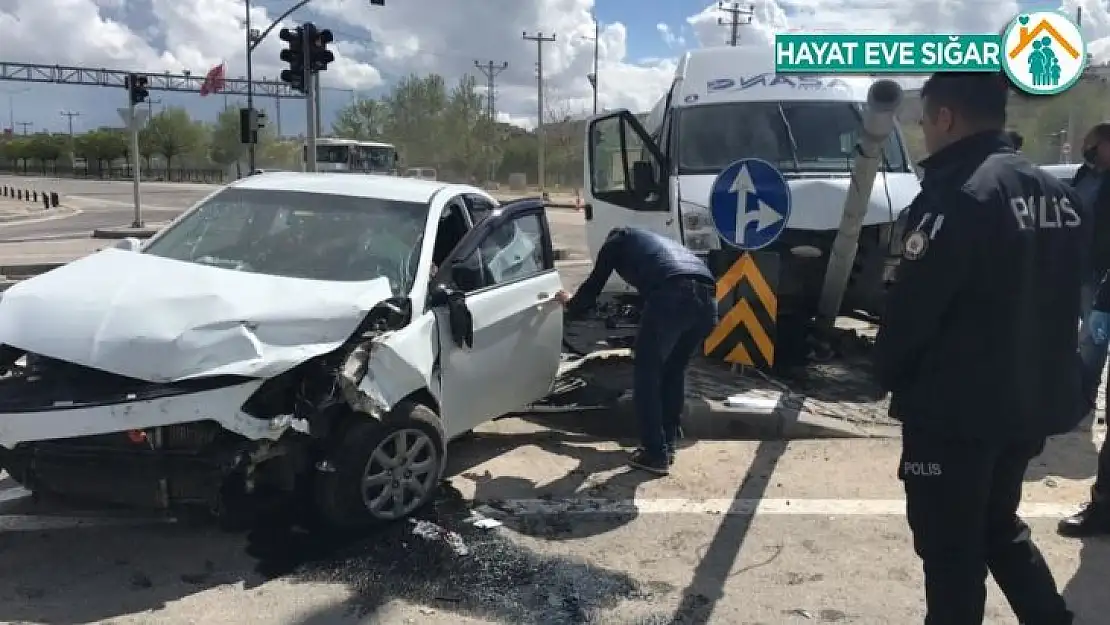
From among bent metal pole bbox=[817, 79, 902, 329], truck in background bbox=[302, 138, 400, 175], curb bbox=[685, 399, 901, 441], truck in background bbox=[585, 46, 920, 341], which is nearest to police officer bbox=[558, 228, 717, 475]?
curb bbox=[685, 399, 901, 441]

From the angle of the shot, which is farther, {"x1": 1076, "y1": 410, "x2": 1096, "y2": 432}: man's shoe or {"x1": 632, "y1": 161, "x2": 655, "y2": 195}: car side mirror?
{"x1": 632, "y1": 161, "x2": 655, "y2": 195}: car side mirror

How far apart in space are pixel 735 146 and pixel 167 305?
5.87 meters

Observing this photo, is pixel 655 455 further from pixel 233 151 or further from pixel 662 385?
pixel 233 151

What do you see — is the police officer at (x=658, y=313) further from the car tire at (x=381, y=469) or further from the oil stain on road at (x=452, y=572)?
the car tire at (x=381, y=469)

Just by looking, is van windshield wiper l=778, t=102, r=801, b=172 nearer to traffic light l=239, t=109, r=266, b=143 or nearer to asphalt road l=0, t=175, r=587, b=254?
asphalt road l=0, t=175, r=587, b=254

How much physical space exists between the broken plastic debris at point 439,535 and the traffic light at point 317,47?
14679 millimetres

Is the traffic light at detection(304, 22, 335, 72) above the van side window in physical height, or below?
above

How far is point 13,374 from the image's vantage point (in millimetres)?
3938

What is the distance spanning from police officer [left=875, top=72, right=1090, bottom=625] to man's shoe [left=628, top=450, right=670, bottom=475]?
2510 millimetres

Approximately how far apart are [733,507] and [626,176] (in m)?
4.44

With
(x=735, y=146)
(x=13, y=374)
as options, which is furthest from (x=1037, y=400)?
(x=735, y=146)

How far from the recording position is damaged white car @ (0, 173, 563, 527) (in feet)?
12.0

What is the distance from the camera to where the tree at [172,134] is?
270 feet

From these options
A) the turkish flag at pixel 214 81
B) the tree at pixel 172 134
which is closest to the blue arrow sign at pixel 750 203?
the turkish flag at pixel 214 81
